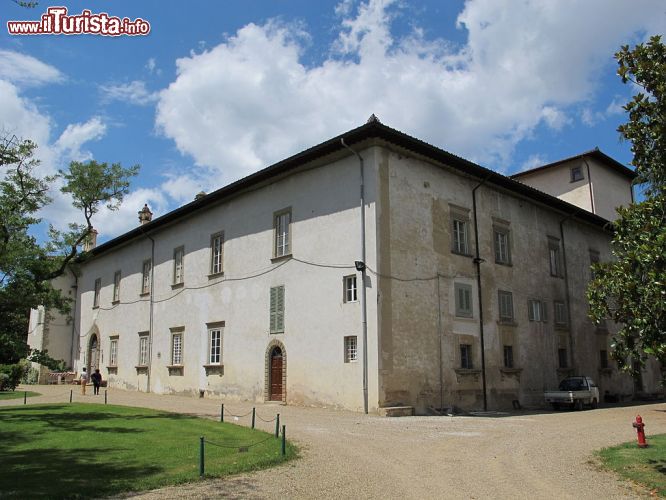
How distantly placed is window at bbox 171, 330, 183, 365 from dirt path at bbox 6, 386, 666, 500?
41.5ft

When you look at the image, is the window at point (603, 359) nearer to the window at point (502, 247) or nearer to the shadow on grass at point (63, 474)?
the window at point (502, 247)

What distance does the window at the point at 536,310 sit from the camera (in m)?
26.6

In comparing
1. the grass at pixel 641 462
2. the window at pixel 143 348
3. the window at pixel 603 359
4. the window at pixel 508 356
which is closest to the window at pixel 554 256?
the window at pixel 603 359

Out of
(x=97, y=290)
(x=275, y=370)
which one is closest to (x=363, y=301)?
(x=275, y=370)

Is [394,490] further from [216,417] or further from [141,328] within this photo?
[141,328]

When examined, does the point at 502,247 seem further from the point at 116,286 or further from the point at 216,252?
the point at 116,286

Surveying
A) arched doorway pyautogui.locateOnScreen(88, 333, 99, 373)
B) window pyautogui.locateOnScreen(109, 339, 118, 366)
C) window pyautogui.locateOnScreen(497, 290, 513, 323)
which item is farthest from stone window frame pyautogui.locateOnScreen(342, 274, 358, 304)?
arched doorway pyautogui.locateOnScreen(88, 333, 99, 373)

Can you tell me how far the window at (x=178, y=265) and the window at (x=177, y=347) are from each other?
2.67 meters

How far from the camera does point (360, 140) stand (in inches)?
824

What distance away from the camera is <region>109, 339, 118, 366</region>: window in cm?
3594

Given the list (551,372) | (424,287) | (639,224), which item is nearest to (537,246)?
(551,372)

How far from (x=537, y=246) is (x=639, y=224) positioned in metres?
18.6

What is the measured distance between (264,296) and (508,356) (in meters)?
10.6

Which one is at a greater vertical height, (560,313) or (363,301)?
(560,313)
